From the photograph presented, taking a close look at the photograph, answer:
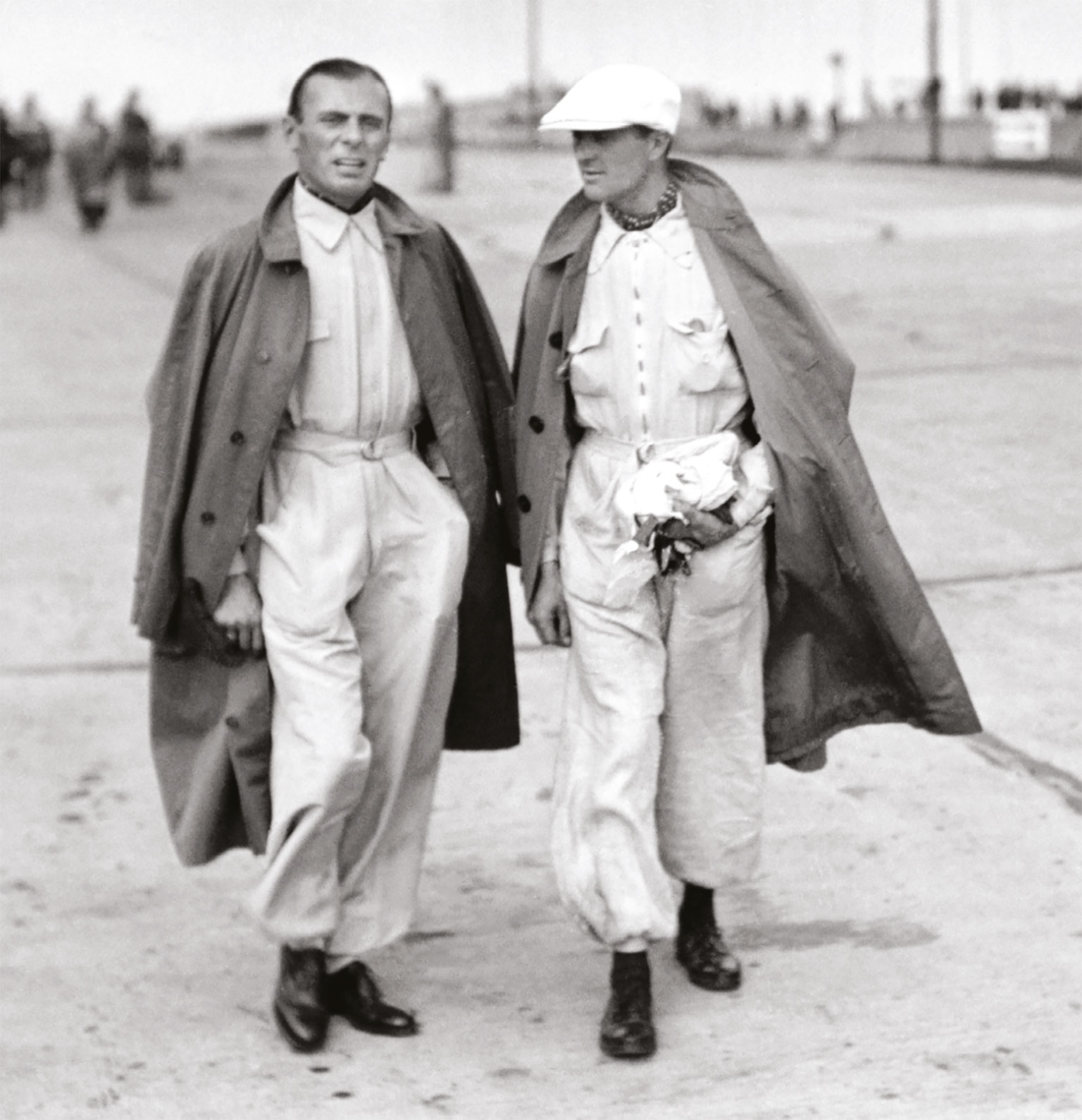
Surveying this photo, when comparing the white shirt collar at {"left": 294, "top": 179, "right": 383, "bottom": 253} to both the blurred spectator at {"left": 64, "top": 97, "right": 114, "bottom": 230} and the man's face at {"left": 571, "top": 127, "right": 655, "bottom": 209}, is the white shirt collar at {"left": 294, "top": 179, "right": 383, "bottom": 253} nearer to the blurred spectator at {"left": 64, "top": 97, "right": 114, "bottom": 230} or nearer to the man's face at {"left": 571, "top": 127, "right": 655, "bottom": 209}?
the man's face at {"left": 571, "top": 127, "right": 655, "bottom": 209}

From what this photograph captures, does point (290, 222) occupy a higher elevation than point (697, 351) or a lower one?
higher

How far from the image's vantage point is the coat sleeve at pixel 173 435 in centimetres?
415

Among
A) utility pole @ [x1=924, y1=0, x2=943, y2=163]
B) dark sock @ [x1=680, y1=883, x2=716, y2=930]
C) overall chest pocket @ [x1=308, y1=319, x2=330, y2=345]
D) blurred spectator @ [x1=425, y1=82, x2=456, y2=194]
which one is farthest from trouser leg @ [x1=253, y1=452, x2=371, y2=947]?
utility pole @ [x1=924, y1=0, x2=943, y2=163]

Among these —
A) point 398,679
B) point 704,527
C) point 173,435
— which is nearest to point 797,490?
point 704,527

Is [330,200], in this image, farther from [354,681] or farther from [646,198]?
[354,681]

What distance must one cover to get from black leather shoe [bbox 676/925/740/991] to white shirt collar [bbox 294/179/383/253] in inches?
57.2

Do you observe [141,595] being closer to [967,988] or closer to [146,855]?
[146,855]

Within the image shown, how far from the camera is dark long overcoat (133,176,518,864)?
4.12m

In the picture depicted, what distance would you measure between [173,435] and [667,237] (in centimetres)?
97

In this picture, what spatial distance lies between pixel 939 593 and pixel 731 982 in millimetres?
3153

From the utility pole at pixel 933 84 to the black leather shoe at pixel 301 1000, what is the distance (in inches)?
1296

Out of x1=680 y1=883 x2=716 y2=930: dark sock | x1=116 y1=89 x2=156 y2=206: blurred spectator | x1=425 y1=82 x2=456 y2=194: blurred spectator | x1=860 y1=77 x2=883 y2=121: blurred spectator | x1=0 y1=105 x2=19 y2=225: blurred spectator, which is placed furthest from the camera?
x1=860 y1=77 x2=883 y2=121: blurred spectator

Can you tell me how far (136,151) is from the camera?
99.3ft

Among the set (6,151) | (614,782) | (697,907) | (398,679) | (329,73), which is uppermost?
(329,73)
